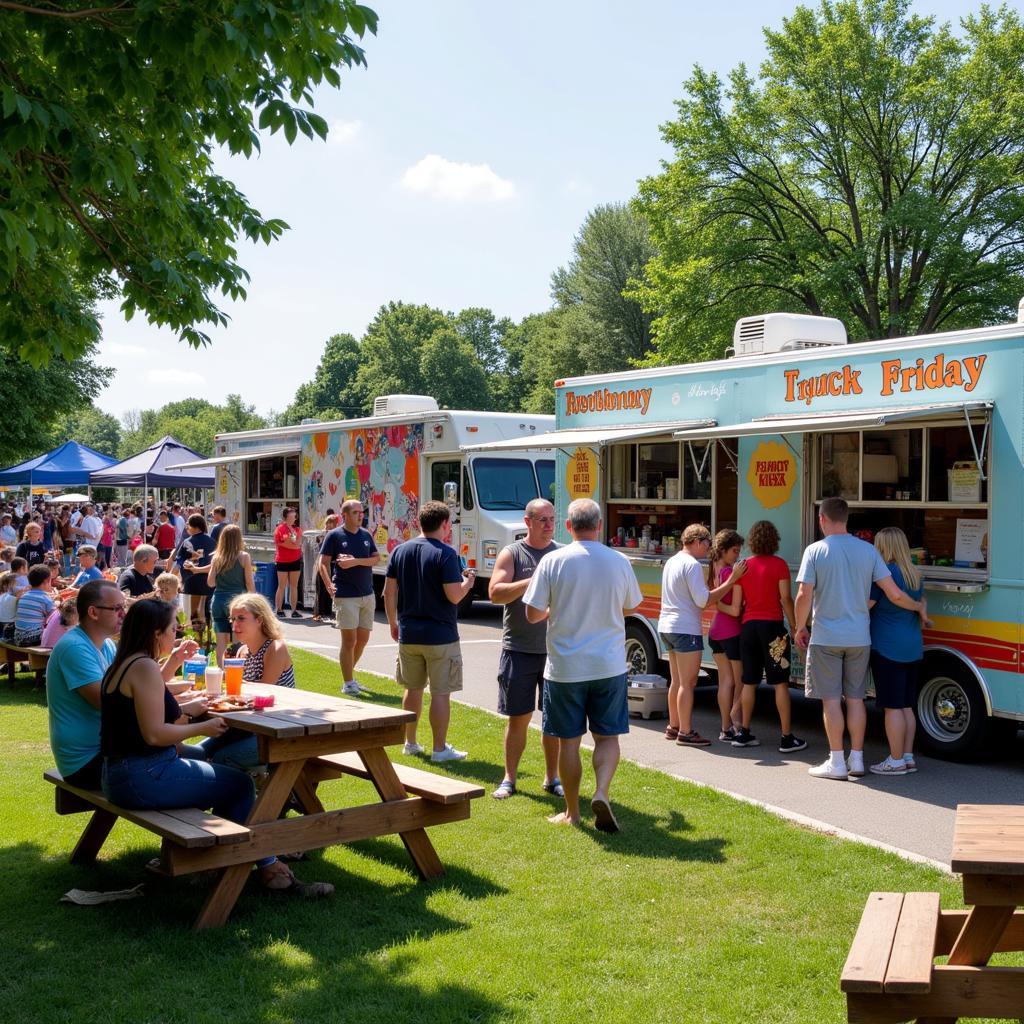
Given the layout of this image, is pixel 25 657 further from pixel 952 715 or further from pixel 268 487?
pixel 268 487

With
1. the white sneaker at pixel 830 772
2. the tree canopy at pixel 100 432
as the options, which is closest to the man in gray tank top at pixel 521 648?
the white sneaker at pixel 830 772

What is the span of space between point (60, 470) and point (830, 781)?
2341 cm

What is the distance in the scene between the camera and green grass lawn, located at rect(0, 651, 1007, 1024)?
4.21m

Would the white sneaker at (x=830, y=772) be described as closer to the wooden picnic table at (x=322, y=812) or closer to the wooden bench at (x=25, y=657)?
the wooden picnic table at (x=322, y=812)

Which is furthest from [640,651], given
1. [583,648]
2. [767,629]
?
[583,648]

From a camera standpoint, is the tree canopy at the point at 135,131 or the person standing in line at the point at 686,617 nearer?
the tree canopy at the point at 135,131

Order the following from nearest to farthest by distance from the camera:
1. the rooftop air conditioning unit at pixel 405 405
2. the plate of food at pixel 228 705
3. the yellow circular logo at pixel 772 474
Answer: the plate of food at pixel 228 705
the yellow circular logo at pixel 772 474
the rooftop air conditioning unit at pixel 405 405

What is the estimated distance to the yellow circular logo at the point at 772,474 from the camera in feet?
31.1

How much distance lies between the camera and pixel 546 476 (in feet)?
58.6

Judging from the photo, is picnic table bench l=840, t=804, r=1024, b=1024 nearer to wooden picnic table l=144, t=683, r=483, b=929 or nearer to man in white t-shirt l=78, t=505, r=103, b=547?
wooden picnic table l=144, t=683, r=483, b=929

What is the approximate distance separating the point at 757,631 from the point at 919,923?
533 cm

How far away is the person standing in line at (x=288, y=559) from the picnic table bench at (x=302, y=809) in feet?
39.4

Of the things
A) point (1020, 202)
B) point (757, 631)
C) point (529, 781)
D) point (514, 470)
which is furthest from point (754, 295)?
point (529, 781)

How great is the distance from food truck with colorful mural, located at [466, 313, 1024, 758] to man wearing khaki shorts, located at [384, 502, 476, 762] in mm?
2737
